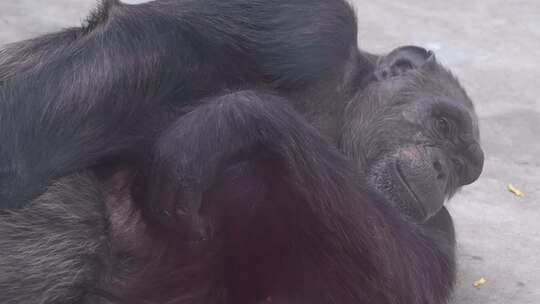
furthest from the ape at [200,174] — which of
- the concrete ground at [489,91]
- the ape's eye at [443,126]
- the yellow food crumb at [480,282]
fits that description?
the concrete ground at [489,91]

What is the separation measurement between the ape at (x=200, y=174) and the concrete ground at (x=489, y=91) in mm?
808

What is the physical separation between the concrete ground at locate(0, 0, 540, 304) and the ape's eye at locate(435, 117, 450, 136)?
0.79 meters

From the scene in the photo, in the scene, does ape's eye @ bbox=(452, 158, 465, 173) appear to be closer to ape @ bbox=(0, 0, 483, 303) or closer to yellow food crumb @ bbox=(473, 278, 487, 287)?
ape @ bbox=(0, 0, 483, 303)

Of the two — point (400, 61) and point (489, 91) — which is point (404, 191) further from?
point (489, 91)

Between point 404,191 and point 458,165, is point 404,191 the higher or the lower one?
the higher one

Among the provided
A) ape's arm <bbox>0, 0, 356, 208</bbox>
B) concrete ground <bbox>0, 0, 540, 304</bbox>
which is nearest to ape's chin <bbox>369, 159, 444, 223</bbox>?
ape's arm <bbox>0, 0, 356, 208</bbox>

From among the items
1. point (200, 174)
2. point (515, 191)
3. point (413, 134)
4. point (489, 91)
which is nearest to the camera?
point (200, 174)

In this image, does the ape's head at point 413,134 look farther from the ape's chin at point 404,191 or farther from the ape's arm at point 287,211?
the ape's arm at point 287,211

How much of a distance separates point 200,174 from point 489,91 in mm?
4169

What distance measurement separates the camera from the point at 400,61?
468 centimetres

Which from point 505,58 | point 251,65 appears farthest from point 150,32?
point 505,58

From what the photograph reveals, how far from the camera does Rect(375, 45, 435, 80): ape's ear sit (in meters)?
4.62

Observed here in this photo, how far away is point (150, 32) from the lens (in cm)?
383

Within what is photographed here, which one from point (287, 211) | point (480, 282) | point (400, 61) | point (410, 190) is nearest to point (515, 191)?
point (480, 282)
